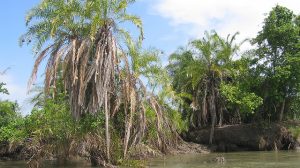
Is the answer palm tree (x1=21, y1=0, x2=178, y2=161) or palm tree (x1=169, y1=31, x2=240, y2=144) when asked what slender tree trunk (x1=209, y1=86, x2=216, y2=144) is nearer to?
palm tree (x1=169, y1=31, x2=240, y2=144)

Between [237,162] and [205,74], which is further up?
[205,74]

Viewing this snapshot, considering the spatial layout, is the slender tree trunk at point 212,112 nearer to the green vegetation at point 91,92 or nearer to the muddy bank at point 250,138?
the muddy bank at point 250,138

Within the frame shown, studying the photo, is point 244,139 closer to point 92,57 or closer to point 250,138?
point 250,138

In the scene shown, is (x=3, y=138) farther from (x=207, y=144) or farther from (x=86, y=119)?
(x=207, y=144)

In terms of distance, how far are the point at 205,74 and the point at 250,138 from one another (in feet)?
21.6

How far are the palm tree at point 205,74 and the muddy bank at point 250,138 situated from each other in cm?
96

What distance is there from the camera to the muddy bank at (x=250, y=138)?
3616cm

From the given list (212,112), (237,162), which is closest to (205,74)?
(212,112)

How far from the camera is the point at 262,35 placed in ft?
123

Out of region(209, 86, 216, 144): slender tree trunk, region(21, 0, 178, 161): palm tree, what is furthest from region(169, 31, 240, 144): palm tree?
region(21, 0, 178, 161): palm tree

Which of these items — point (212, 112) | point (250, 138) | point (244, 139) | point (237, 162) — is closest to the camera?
point (237, 162)

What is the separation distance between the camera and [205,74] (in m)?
39.0

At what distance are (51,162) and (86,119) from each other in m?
5.01

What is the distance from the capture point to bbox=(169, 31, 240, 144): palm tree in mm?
37991
